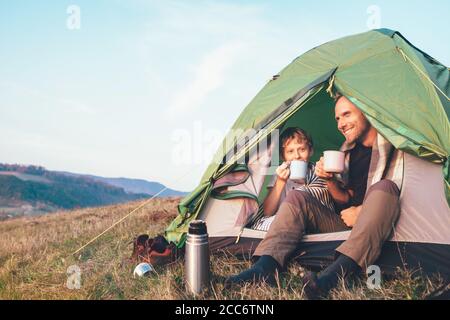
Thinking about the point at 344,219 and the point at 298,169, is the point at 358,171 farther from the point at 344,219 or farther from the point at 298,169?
the point at 298,169

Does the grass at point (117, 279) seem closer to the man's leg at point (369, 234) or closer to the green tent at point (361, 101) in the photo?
the man's leg at point (369, 234)

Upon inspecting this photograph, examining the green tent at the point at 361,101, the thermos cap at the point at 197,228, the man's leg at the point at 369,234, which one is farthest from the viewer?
the green tent at the point at 361,101

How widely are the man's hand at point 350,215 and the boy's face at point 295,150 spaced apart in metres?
0.62

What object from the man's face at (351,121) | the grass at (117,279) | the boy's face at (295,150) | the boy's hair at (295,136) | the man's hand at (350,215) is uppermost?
the man's face at (351,121)

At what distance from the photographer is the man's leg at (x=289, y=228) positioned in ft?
9.71

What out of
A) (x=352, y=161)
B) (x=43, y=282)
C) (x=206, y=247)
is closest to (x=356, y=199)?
(x=352, y=161)

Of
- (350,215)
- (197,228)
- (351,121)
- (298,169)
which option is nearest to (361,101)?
(351,121)

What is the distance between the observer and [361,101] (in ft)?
11.1

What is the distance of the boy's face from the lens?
374 centimetres

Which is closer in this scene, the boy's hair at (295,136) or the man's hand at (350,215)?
the man's hand at (350,215)

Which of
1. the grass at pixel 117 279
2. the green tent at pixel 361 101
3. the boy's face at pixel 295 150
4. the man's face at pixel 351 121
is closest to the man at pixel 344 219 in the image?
the man's face at pixel 351 121

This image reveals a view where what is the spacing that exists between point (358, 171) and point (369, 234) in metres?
0.85

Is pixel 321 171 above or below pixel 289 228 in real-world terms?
above
